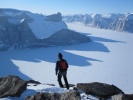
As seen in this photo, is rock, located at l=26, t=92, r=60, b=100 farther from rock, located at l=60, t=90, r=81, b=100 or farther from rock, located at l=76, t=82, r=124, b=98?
rock, located at l=76, t=82, r=124, b=98

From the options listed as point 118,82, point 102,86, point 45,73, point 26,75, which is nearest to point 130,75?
point 118,82

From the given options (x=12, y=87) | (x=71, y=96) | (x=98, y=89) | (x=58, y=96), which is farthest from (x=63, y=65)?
(x=71, y=96)

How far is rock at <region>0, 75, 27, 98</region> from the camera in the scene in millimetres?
Result: 16383

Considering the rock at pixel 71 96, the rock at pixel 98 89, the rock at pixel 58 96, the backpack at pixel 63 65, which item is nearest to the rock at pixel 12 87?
the rock at pixel 58 96

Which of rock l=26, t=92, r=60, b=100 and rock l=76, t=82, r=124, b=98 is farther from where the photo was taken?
rock l=76, t=82, r=124, b=98

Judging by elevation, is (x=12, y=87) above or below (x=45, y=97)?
below

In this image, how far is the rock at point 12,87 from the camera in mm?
16383

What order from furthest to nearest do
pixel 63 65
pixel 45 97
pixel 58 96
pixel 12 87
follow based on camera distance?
1. pixel 63 65
2. pixel 12 87
3. pixel 58 96
4. pixel 45 97

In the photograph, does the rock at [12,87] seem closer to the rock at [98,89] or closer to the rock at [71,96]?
the rock at [71,96]

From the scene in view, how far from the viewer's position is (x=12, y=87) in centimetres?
1730

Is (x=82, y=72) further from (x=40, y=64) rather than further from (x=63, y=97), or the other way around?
(x=63, y=97)

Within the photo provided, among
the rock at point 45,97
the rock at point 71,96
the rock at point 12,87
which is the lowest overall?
the rock at point 12,87

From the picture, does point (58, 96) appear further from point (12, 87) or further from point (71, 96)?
point (12, 87)

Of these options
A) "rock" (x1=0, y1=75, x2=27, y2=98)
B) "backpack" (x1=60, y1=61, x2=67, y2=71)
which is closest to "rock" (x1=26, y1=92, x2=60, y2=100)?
"rock" (x1=0, y1=75, x2=27, y2=98)
